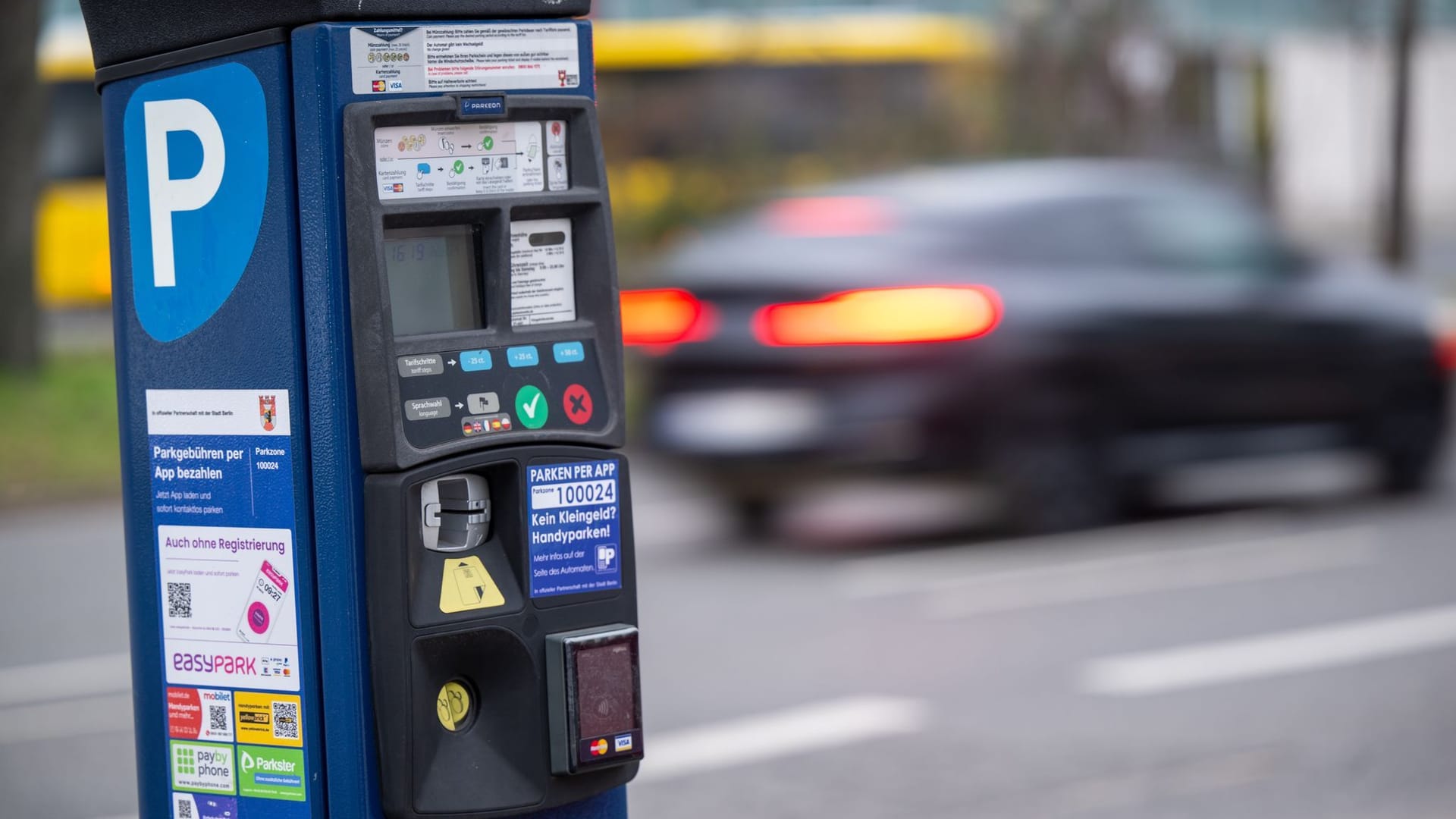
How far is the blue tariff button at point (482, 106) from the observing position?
2.55 m

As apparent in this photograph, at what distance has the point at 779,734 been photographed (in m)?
5.90

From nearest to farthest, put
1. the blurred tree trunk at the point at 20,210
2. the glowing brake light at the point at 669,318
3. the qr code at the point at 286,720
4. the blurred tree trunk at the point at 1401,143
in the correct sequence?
the qr code at the point at 286,720
the glowing brake light at the point at 669,318
the blurred tree trunk at the point at 20,210
the blurred tree trunk at the point at 1401,143

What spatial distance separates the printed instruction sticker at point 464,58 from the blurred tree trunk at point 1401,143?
17.1m

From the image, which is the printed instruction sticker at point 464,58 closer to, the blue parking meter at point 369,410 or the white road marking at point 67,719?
the blue parking meter at point 369,410

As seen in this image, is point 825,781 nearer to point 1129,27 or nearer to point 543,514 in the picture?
point 543,514

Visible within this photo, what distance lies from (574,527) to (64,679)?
4634 mm

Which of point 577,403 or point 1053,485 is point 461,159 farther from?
point 1053,485

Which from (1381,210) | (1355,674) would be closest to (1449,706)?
(1355,674)

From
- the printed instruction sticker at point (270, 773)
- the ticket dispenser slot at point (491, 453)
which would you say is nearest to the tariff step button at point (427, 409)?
the ticket dispenser slot at point (491, 453)

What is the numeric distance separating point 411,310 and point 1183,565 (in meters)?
6.45

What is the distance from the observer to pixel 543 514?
263cm

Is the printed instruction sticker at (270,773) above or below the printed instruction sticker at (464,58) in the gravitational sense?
below

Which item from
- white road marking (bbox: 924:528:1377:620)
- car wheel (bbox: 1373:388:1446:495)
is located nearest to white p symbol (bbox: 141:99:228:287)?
white road marking (bbox: 924:528:1377:620)

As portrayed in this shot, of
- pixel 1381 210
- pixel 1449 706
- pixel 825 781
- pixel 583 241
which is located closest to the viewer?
pixel 583 241
